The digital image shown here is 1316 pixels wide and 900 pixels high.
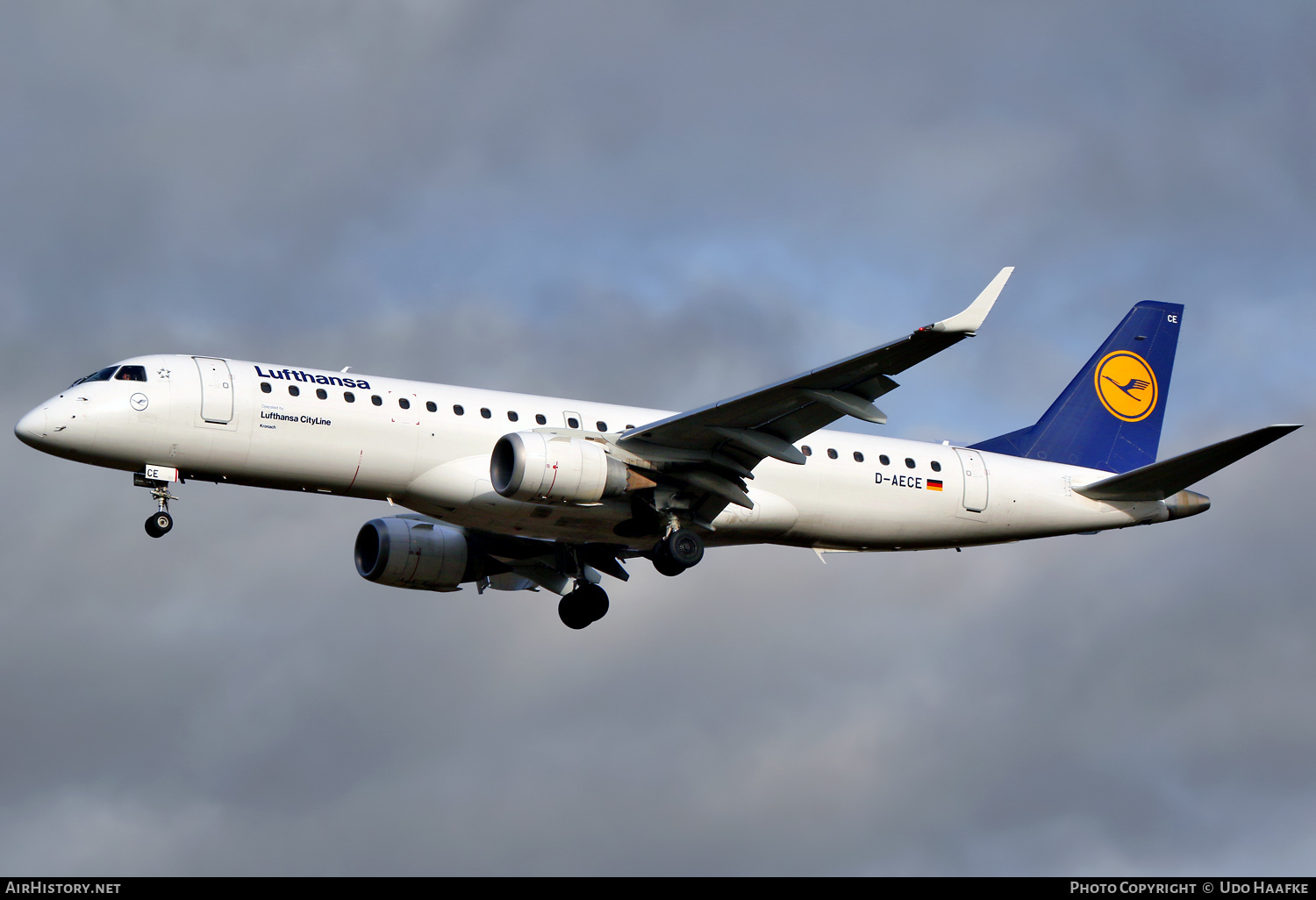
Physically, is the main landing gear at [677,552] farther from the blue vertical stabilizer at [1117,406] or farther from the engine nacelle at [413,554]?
the blue vertical stabilizer at [1117,406]

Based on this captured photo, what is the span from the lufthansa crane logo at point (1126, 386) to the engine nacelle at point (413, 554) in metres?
17.0

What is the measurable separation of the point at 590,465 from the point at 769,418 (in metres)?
3.85

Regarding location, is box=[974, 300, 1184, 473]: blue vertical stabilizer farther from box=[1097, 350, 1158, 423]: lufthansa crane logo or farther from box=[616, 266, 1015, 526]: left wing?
box=[616, 266, 1015, 526]: left wing

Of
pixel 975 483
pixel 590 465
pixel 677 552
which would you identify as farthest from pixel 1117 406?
pixel 590 465

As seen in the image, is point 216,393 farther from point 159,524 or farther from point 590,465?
point 590,465

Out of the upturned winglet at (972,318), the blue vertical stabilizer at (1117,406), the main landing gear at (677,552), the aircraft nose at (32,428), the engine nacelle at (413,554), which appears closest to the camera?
the upturned winglet at (972,318)

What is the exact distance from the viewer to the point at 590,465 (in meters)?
34.8

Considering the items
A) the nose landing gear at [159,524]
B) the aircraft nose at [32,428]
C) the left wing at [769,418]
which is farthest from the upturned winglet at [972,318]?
the aircraft nose at [32,428]

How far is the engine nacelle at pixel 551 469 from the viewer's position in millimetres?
34125

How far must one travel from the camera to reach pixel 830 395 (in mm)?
33656

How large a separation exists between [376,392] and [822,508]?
34.1ft

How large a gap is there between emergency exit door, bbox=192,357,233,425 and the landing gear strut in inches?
422
